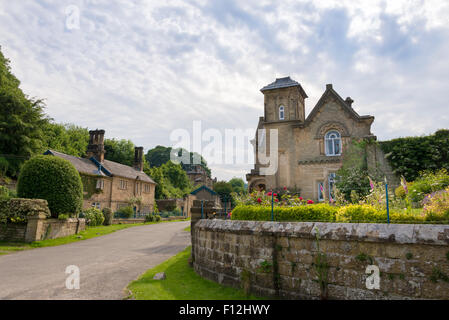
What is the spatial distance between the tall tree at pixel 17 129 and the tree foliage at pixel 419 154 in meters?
32.9

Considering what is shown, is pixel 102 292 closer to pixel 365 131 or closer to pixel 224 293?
pixel 224 293

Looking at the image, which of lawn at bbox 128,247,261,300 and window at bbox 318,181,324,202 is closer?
lawn at bbox 128,247,261,300

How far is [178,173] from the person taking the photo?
73.2 m

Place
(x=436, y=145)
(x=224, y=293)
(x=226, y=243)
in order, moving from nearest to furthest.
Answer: (x=224, y=293) → (x=226, y=243) → (x=436, y=145)

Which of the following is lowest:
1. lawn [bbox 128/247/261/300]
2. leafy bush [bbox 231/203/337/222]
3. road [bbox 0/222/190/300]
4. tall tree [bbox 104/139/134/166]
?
road [bbox 0/222/190/300]

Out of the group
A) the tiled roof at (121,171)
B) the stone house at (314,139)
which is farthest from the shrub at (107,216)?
the stone house at (314,139)

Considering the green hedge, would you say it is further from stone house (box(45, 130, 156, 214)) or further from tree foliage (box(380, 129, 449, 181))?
stone house (box(45, 130, 156, 214))

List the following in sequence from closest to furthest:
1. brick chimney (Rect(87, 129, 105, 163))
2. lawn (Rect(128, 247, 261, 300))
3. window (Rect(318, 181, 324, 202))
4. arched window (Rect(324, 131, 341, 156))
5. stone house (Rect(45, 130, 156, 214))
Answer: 1. lawn (Rect(128, 247, 261, 300))
2. window (Rect(318, 181, 324, 202))
3. arched window (Rect(324, 131, 341, 156))
4. stone house (Rect(45, 130, 156, 214))
5. brick chimney (Rect(87, 129, 105, 163))

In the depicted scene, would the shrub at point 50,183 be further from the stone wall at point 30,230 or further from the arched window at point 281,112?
the arched window at point 281,112

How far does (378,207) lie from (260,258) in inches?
126

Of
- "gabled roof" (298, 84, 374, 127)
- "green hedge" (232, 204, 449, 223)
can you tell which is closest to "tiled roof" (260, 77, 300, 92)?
"gabled roof" (298, 84, 374, 127)

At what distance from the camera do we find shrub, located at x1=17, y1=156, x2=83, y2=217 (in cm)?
1872

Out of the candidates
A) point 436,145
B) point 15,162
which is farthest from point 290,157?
point 15,162

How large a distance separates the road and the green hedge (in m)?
4.28
